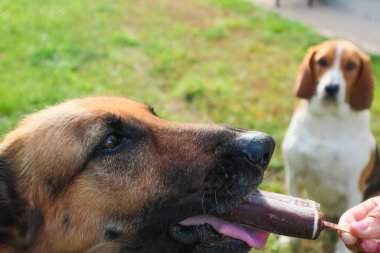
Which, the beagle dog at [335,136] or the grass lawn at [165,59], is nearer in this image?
the beagle dog at [335,136]

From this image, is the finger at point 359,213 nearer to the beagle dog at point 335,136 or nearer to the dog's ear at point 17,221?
the dog's ear at point 17,221

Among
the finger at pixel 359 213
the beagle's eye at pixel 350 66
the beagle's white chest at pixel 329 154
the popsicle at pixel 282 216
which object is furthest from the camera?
the beagle's eye at pixel 350 66

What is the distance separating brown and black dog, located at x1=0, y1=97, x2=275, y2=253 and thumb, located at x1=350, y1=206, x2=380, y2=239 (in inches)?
22.0

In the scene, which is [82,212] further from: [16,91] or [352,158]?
[16,91]

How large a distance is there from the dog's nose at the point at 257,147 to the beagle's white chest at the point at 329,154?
230cm

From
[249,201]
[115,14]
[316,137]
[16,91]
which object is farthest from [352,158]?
[115,14]

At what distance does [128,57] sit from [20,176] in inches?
240

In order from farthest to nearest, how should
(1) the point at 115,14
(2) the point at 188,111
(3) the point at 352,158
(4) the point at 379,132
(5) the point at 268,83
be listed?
(1) the point at 115,14
(5) the point at 268,83
(2) the point at 188,111
(4) the point at 379,132
(3) the point at 352,158

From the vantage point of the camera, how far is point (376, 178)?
500 centimetres

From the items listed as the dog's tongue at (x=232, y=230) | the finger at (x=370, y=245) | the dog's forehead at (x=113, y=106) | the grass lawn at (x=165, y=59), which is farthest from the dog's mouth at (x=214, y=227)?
the grass lawn at (x=165, y=59)

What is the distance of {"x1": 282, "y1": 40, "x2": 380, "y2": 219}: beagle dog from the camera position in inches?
190

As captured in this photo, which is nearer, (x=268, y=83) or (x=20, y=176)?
(x=20, y=176)

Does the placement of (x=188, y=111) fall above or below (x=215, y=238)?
below

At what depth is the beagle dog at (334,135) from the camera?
4.83 m
